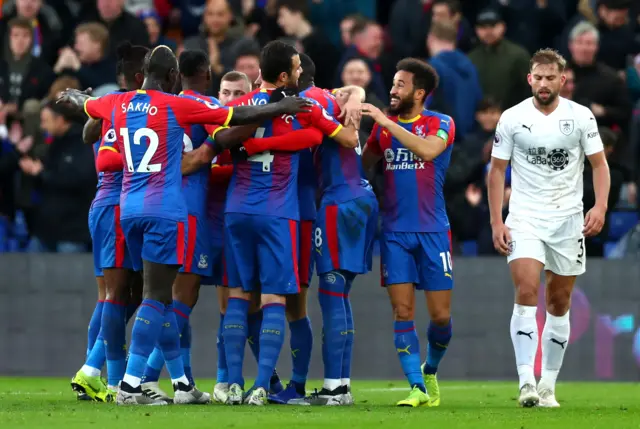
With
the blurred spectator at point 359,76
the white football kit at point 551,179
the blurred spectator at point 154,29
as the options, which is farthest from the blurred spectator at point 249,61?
the white football kit at point 551,179

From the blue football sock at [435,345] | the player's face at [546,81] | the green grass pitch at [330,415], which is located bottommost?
the green grass pitch at [330,415]

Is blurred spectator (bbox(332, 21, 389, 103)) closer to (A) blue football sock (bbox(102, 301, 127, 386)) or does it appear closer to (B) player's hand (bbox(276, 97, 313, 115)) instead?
(B) player's hand (bbox(276, 97, 313, 115))

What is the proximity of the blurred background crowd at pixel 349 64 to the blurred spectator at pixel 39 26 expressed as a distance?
19mm

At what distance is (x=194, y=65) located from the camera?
11.0 m

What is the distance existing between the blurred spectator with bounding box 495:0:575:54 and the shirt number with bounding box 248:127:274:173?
7.78 metres

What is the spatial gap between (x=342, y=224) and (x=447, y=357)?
183 inches

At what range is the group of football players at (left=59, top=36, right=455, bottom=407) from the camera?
10.0 meters

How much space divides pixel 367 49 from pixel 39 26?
4464mm

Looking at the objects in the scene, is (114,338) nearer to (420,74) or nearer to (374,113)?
(374,113)

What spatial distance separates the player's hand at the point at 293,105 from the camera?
10.2 metres

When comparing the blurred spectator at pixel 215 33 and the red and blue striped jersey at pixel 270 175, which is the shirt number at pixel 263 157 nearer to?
the red and blue striped jersey at pixel 270 175

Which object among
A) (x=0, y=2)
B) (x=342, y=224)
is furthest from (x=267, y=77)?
(x=0, y=2)

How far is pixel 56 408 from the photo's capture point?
10.1 metres

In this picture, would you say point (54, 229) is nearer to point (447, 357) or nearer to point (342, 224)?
point (447, 357)
